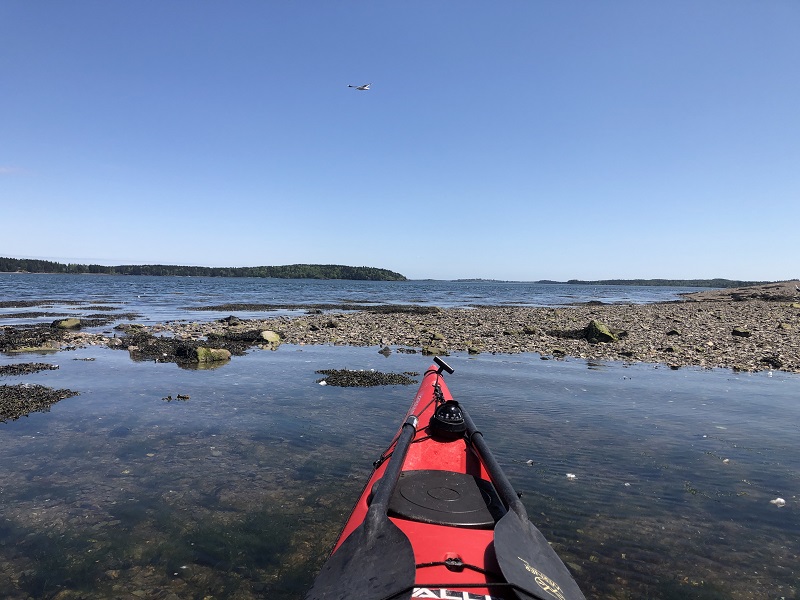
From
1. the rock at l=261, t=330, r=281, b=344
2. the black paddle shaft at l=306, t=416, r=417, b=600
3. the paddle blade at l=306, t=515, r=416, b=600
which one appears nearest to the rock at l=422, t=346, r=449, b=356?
the rock at l=261, t=330, r=281, b=344

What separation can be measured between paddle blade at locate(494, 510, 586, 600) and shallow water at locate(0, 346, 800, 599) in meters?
1.45

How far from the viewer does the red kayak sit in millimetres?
3293

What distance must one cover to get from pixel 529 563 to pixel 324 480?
4.35 meters

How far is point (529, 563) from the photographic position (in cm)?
362

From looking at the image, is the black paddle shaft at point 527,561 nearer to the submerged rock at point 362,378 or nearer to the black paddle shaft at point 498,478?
the black paddle shaft at point 498,478

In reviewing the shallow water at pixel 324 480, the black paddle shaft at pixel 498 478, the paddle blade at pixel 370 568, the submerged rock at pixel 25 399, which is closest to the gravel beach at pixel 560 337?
the shallow water at pixel 324 480

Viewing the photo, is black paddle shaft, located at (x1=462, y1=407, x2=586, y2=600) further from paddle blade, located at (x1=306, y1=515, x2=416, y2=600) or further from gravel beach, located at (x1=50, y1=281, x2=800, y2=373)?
gravel beach, located at (x1=50, y1=281, x2=800, y2=373)

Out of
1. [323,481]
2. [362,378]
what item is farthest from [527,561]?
[362,378]

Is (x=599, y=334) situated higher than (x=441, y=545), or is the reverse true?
(x=599, y=334)

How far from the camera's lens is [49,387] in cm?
1256

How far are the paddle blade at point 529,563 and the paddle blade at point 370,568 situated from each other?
72cm

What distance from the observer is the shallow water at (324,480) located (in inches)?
202

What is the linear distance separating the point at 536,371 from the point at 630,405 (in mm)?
4294

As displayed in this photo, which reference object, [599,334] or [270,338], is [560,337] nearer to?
[599,334]
